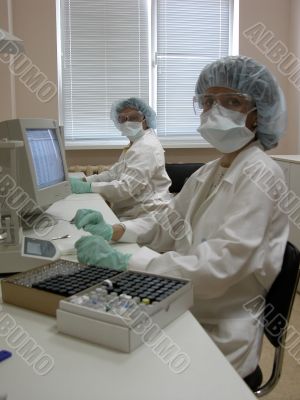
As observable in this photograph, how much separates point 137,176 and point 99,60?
152 centimetres

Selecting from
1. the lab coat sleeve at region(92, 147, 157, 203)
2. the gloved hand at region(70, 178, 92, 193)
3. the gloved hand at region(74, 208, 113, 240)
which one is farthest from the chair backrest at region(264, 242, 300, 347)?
the gloved hand at region(70, 178, 92, 193)

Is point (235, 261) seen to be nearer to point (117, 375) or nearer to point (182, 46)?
point (117, 375)

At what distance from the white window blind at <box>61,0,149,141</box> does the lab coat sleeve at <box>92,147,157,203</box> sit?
1148mm

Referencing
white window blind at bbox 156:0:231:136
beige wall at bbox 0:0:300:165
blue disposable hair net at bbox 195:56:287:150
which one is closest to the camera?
blue disposable hair net at bbox 195:56:287:150

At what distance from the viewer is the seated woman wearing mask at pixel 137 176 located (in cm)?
276

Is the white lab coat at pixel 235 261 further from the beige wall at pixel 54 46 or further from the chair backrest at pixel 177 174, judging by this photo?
the beige wall at pixel 54 46

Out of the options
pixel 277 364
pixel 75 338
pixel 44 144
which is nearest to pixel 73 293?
pixel 75 338

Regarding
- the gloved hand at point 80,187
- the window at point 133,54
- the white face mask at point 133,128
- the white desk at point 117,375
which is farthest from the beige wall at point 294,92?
the white desk at point 117,375

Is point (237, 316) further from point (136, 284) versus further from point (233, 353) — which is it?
point (136, 284)

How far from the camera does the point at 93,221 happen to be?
1581 millimetres

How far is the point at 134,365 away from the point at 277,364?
2.12 ft

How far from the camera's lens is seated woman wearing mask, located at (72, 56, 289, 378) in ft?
3.65

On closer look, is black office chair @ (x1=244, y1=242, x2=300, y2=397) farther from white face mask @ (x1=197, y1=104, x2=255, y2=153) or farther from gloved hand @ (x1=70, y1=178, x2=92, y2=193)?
gloved hand @ (x1=70, y1=178, x2=92, y2=193)

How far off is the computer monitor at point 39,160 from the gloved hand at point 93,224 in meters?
0.18
